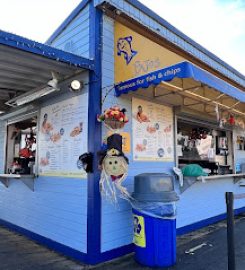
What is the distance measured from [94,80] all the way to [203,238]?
131 inches

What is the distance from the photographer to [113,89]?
399cm

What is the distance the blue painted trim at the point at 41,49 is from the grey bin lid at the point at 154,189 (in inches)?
67.9

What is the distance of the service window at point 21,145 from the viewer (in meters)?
5.46

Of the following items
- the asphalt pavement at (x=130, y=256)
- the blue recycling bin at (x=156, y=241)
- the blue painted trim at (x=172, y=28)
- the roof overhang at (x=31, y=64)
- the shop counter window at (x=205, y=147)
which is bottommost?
the asphalt pavement at (x=130, y=256)

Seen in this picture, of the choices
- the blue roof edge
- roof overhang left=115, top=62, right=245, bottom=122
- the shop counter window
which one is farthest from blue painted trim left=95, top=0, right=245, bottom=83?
the shop counter window

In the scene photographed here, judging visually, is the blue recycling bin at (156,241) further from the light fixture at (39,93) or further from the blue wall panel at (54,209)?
the light fixture at (39,93)

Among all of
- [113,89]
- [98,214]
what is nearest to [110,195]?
[98,214]

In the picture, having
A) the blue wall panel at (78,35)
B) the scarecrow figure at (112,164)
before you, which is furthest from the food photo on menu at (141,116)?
the blue wall panel at (78,35)

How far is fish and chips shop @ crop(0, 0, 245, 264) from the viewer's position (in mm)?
3566

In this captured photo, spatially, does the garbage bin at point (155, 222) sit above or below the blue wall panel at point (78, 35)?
below

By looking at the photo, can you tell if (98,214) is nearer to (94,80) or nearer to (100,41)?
(94,80)

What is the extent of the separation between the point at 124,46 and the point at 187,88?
3.83ft

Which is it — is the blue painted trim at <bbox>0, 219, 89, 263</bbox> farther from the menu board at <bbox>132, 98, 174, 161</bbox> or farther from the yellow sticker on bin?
the menu board at <bbox>132, 98, 174, 161</bbox>

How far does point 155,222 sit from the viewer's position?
3496 millimetres
